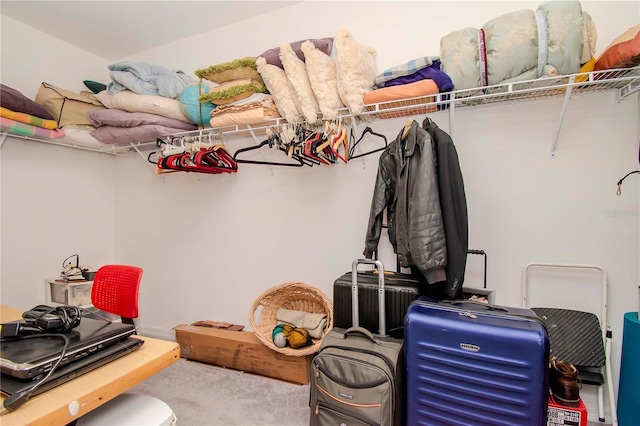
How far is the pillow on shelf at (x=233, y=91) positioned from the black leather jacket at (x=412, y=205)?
3.47ft

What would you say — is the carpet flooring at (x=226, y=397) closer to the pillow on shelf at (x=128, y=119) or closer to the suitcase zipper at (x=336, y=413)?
the suitcase zipper at (x=336, y=413)

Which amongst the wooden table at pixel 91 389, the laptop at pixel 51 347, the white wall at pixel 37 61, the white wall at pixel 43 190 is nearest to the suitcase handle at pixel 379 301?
the wooden table at pixel 91 389

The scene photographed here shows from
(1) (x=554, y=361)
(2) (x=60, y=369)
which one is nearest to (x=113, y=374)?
(2) (x=60, y=369)

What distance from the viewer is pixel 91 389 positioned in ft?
2.58

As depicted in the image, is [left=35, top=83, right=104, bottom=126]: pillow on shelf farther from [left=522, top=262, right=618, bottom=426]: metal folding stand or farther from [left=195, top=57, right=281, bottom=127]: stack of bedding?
[left=522, top=262, right=618, bottom=426]: metal folding stand

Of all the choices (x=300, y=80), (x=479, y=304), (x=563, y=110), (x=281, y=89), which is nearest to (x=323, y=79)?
(x=300, y=80)

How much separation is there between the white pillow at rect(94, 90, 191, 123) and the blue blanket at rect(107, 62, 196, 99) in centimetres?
5

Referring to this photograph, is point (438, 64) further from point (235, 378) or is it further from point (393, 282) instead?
point (235, 378)

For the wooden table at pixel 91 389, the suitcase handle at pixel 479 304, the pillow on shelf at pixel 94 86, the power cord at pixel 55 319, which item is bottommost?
the suitcase handle at pixel 479 304

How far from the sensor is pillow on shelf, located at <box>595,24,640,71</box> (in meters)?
1.35

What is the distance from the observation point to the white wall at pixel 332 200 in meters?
1.73

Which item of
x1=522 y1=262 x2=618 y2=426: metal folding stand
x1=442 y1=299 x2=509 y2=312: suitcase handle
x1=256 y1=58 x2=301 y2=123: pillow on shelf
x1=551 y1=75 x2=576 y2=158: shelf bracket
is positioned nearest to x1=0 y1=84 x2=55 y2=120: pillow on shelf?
x1=256 y1=58 x2=301 y2=123: pillow on shelf

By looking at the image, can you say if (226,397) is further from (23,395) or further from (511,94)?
(511,94)

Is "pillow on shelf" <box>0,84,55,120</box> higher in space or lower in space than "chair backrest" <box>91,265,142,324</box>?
higher
